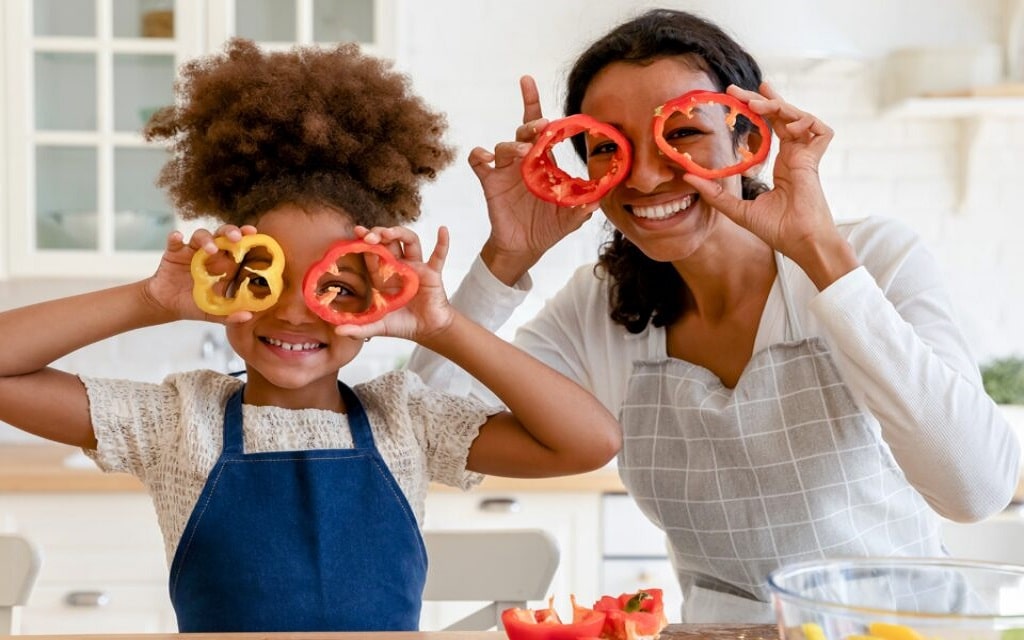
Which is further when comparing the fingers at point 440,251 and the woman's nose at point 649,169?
the woman's nose at point 649,169

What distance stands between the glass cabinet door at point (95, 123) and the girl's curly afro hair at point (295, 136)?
162 cm

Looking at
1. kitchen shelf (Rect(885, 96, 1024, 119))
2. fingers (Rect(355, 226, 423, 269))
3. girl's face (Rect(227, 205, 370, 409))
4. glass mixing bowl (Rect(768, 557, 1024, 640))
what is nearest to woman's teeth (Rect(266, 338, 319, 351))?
girl's face (Rect(227, 205, 370, 409))

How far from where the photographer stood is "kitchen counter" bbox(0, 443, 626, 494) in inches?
102

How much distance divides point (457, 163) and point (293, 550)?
207 centimetres

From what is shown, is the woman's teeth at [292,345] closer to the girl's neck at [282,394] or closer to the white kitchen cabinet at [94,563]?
the girl's neck at [282,394]

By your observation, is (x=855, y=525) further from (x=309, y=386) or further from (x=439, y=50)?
(x=439, y=50)

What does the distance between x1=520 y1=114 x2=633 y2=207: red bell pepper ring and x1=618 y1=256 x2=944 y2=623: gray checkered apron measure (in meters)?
0.31

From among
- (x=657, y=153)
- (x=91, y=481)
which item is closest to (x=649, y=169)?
(x=657, y=153)

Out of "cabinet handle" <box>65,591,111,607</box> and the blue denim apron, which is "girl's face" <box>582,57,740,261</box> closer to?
the blue denim apron

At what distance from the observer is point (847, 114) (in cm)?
334

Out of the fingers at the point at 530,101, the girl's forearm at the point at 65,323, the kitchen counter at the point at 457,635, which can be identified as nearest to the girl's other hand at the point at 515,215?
the fingers at the point at 530,101

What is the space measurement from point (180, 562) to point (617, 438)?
51cm

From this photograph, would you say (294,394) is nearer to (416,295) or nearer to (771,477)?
(416,295)

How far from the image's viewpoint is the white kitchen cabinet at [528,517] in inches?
106
